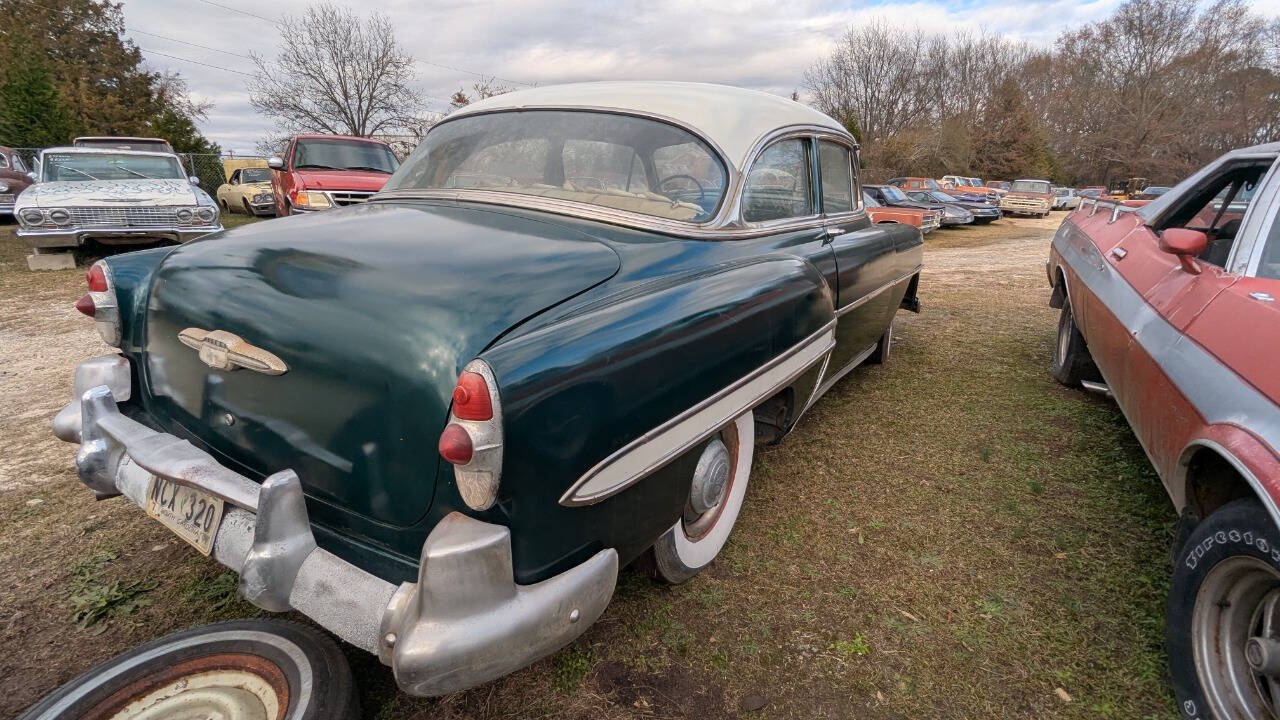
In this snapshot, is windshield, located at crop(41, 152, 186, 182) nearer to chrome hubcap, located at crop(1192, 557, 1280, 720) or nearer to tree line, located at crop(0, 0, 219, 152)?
chrome hubcap, located at crop(1192, 557, 1280, 720)

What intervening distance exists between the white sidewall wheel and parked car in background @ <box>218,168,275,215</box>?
15.0 metres

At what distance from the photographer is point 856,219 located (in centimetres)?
386

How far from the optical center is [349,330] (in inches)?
60.3

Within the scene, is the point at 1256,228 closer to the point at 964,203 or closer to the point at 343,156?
the point at 343,156

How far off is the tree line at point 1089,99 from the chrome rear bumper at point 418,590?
122 feet

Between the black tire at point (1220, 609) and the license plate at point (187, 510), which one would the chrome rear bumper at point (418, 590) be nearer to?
the license plate at point (187, 510)

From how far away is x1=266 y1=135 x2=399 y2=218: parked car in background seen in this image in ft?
31.4

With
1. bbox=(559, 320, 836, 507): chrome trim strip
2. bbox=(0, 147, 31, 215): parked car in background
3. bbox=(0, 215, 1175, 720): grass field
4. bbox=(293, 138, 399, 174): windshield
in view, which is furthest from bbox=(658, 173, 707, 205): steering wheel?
bbox=(0, 147, 31, 215): parked car in background

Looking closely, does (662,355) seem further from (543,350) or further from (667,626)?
(667,626)

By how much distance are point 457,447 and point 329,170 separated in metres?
10.7

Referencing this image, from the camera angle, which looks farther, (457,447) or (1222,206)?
(1222,206)

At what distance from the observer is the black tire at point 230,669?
4.86 ft

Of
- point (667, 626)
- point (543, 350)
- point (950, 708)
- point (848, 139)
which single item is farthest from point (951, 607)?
point (848, 139)

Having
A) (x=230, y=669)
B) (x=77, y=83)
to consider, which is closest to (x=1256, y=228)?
(x=230, y=669)
